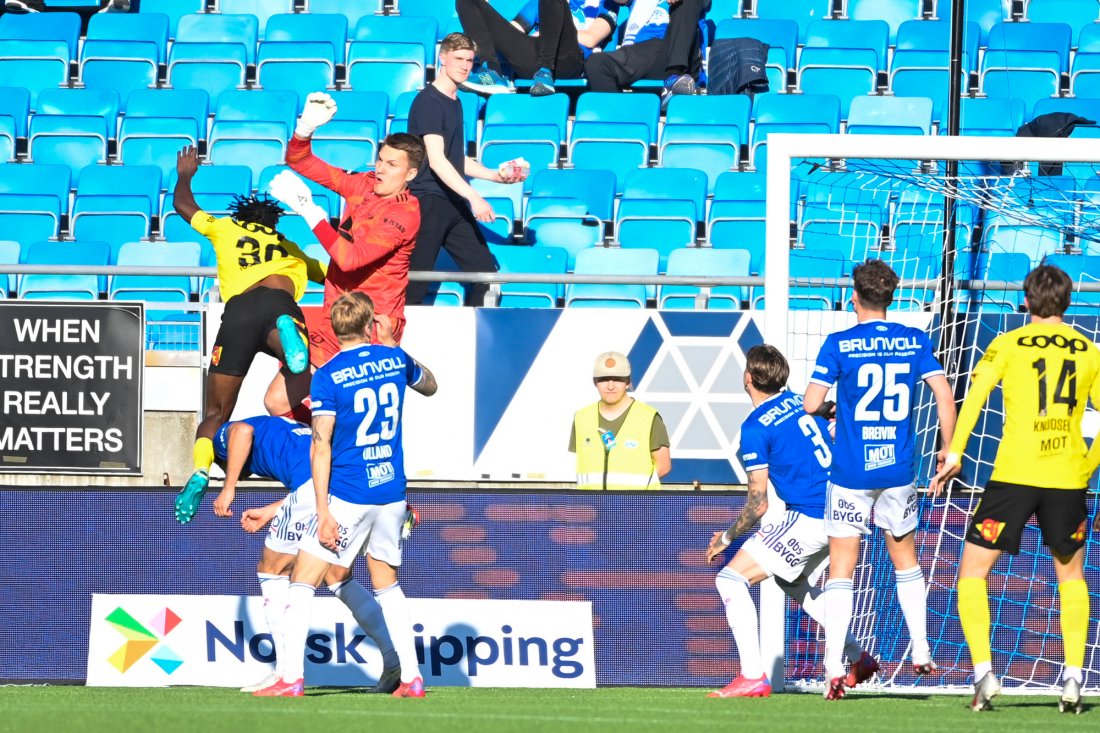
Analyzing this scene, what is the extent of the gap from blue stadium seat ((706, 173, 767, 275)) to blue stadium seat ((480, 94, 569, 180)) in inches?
60.8

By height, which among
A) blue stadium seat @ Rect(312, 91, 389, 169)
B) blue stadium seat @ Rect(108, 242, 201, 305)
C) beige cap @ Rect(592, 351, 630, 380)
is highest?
blue stadium seat @ Rect(312, 91, 389, 169)

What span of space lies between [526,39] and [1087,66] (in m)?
4.92

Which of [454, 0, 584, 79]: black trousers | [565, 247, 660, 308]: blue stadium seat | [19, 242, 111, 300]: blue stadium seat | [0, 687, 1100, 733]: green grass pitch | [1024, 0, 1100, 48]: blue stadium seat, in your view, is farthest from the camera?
[1024, 0, 1100, 48]: blue stadium seat

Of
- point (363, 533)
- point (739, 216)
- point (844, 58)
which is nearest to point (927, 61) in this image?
point (844, 58)

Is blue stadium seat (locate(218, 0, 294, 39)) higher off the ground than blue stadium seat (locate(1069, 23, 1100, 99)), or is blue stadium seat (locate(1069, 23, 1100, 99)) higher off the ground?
blue stadium seat (locate(218, 0, 294, 39))

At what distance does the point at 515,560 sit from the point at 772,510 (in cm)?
152

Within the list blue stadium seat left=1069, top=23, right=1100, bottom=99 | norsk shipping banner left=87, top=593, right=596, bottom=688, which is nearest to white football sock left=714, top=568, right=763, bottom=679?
norsk shipping banner left=87, top=593, right=596, bottom=688

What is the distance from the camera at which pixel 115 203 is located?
12484 millimetres

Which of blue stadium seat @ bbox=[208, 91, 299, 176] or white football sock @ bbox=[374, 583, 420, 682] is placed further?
blue stadium seat @ bbox=[208, 91, 299, 176]

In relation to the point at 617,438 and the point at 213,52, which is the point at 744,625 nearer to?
the point at 617,438

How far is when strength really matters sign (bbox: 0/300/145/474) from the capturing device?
946cm

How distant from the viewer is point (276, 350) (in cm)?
903

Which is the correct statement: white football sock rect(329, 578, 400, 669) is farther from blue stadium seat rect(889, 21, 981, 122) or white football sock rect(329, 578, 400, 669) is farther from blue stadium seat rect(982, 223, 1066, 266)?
blue stadium seat rect(889, 21, 981, 122)

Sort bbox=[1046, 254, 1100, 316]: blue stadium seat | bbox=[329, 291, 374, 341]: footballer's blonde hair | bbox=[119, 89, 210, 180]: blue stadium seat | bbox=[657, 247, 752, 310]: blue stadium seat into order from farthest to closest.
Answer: bbox=[119, 89, 210, 180]: blue stadium seat → bbox=[657, 247, 752, 310]: blue stadium seat → bbox=[1046, 254, 1100, 316]: blue stadium seat → bbox=[329, 291, 374, 341]: footballer's blonde hair
